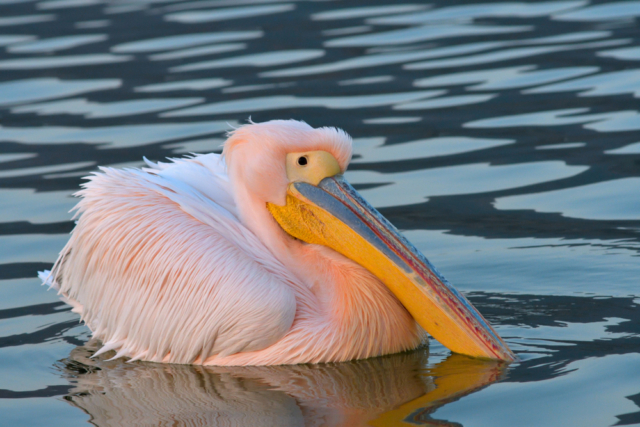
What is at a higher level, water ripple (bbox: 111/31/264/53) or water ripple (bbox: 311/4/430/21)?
water ripple (bbox: 311/4/430/21)

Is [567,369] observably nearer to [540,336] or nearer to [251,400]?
[540,336]

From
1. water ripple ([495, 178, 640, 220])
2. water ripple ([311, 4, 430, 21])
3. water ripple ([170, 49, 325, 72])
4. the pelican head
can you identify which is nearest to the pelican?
the pelican head

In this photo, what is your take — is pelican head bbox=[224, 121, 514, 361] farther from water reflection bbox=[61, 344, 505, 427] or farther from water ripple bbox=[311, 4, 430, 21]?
water ripple bbox=[311, 4, 430, 21]

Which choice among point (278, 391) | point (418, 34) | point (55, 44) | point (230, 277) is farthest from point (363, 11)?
point (278, 391)

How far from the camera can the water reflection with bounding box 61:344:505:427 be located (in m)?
3.85

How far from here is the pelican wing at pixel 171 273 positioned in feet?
14.2

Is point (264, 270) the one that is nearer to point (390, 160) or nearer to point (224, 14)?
point (390, 160)

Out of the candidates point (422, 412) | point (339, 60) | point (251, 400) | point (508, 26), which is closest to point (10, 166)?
point (339, 60)

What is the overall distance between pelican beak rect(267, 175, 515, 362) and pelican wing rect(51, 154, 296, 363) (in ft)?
0.80

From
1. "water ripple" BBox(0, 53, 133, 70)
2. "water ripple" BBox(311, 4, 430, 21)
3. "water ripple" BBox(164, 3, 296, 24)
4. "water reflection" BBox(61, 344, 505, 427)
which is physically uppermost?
"water ripple" BBox(164, 3, 296, 24)

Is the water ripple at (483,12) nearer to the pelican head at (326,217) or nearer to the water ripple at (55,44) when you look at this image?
the water ripple at (55,44)

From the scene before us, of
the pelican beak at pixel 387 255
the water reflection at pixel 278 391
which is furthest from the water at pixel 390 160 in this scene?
the pelican beak at pixel 387 255

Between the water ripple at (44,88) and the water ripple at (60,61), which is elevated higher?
the water ripple at (60,61)

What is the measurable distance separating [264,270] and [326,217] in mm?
366
